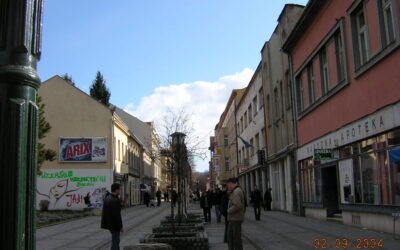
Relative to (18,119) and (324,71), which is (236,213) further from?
(324,71)

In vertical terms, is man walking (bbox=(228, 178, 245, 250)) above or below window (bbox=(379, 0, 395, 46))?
below

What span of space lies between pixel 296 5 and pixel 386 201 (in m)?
15.8

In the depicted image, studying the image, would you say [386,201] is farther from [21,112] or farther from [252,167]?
[252,167]

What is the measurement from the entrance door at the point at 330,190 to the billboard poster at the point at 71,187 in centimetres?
2280

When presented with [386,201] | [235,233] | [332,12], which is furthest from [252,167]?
[235,233]

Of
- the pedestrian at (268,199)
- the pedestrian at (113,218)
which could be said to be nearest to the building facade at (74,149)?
the pedestrian at (268,199)

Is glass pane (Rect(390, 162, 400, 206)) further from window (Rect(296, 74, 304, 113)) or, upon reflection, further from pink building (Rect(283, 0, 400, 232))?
window (Rect(296, 74, 304, 113))

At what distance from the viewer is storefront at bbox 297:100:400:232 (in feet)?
43.9

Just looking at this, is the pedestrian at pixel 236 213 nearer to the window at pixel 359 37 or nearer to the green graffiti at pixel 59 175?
the window at pixel 359 37

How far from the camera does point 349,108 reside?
16.9m

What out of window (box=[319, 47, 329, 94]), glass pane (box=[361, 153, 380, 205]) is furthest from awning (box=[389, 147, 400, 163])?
window (box=[319, 47, 329, 94])

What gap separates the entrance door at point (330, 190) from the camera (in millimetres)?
20094

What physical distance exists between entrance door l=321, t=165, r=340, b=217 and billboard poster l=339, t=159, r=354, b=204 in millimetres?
2153
